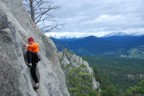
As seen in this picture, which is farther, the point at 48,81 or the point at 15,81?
the point at 48,81

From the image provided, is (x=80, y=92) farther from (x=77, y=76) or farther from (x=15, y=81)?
(x=15, y=81)

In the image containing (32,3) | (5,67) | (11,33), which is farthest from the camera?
(32,3)

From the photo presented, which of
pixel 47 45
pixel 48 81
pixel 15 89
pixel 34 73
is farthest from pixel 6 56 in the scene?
pixel 47 45

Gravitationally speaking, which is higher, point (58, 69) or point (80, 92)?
point (58, 69)

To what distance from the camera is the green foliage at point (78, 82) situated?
65.4 meters

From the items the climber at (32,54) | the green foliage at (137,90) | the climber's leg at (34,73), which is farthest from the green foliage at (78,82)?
the climber at (32,54)

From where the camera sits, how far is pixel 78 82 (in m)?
67.2

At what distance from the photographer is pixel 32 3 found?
34.5 meters

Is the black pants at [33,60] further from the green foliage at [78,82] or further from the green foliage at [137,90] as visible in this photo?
the green foliage at [137,90]

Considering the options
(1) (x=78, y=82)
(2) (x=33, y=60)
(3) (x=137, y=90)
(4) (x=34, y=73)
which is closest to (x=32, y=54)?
(2) (x=33, y=60)

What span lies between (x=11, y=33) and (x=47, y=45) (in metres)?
12.2

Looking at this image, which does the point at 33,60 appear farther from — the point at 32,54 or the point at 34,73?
the point at 34,73

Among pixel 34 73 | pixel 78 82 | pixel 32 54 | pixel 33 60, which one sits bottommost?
pixel 78 82

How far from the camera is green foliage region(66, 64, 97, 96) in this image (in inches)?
2574
